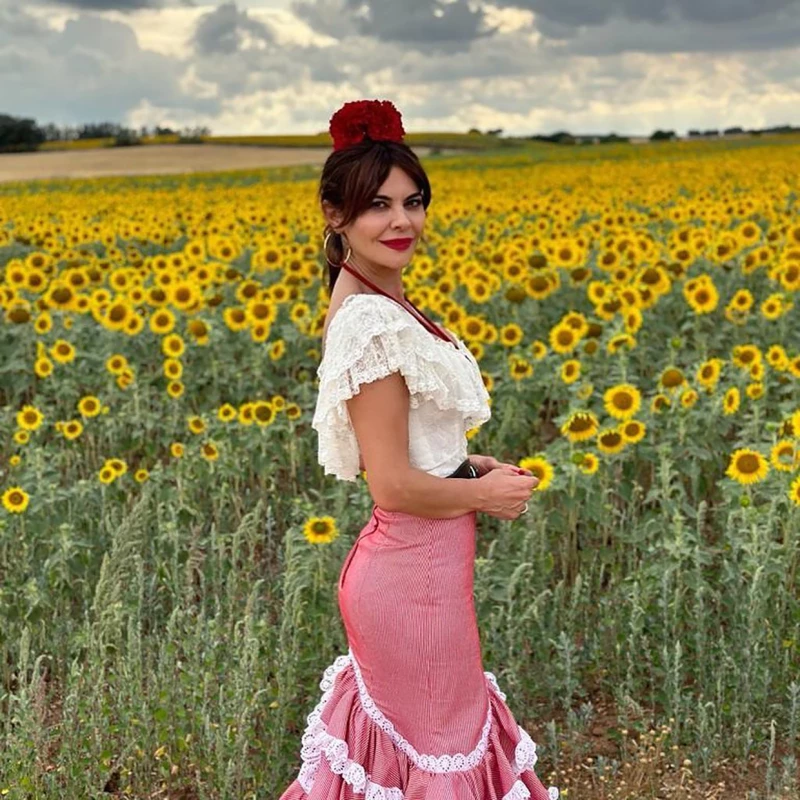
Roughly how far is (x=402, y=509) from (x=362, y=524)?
2.56m

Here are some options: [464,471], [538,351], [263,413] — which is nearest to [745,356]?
[538,351]

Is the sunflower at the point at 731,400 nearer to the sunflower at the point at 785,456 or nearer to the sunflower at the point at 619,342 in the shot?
the sunflower at the point at 785,456

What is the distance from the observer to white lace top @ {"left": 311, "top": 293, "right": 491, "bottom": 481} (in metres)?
2.28

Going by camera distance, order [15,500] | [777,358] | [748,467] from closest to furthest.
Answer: [748,467]
[15,500]
[777,358]

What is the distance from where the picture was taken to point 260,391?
7297 mm

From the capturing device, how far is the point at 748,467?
4.28m

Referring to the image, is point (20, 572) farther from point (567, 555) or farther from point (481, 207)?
point (481, 207)

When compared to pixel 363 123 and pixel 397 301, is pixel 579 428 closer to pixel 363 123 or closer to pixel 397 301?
pixel 397 301

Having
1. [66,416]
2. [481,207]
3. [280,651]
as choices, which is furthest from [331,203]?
[481,207]

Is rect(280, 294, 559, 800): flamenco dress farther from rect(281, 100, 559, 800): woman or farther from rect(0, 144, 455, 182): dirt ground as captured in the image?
rect(0, 144, 455, 182): dirt ground

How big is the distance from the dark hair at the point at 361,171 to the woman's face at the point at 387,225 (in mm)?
15

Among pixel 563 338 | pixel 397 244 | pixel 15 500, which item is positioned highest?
pixel 397 244

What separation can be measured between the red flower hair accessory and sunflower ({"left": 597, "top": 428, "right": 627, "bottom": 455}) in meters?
2.51

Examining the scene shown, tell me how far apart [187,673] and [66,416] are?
419cm
